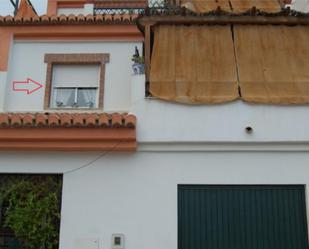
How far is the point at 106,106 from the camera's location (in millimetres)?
10258

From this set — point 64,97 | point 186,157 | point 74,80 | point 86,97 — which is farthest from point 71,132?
point 74,80

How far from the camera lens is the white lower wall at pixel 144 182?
7984 millimetres

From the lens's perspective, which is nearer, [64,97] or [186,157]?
[186,157]

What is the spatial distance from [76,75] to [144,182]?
154 inches

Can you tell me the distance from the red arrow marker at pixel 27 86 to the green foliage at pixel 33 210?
111 inches

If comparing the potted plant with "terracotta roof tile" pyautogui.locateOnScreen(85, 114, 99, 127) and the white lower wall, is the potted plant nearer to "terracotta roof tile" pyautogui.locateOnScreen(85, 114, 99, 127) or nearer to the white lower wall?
"terracotta roof tile" pyautogui.locateOnScreen(85, 114, 99, 127)

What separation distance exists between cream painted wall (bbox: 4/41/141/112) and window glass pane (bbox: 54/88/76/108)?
0.38m

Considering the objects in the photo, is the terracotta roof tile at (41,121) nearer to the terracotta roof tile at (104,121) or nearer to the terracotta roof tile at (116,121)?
the terracotta roof tile at (104,121)

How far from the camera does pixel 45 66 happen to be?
10.6 m

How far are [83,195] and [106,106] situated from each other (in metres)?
2.80

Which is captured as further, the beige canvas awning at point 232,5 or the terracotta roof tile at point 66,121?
the beige canvas awning at point 232,5

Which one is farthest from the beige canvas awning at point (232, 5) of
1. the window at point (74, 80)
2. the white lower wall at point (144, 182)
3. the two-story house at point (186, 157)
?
the white lower wall at point (144, 182)

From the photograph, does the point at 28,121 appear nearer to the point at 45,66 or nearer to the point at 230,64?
the point at 45,66

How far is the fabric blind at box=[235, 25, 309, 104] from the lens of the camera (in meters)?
8.52
